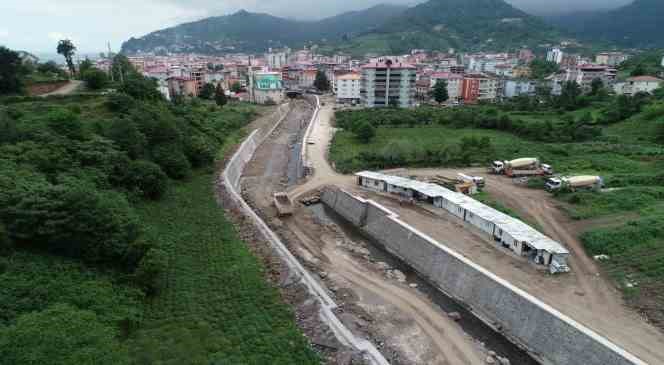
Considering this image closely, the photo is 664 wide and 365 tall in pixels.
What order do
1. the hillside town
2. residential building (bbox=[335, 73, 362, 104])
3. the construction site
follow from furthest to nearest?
residential building (bbox=[335, 73, 362, 104]) → the hillside town → the construction site

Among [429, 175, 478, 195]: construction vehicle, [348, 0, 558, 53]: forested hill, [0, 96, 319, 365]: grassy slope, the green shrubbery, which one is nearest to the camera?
the green shrubbery

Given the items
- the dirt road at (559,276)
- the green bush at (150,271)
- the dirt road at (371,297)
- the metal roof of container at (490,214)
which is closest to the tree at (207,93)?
the dirt road at (371,297)

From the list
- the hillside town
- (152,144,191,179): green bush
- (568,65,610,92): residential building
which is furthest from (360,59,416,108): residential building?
(152,144,191,179): green bush

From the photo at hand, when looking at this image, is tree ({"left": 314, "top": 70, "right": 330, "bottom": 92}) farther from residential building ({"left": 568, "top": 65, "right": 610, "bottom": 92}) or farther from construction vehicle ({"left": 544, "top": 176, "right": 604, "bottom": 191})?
construction vehicle ({"left": 544, "top": 176, "right": 604, "bottom": 191})

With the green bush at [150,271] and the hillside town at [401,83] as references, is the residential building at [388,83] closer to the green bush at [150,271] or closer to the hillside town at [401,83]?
the hillside town at [401,83]

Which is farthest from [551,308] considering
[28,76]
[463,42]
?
[463,42]

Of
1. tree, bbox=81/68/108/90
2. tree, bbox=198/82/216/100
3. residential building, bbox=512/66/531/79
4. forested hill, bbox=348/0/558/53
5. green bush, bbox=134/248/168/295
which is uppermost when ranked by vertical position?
forested hill, bbox=348/0/558/53

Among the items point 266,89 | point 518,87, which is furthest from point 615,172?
point 266,89

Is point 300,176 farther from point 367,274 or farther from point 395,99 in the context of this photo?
point 395,99
